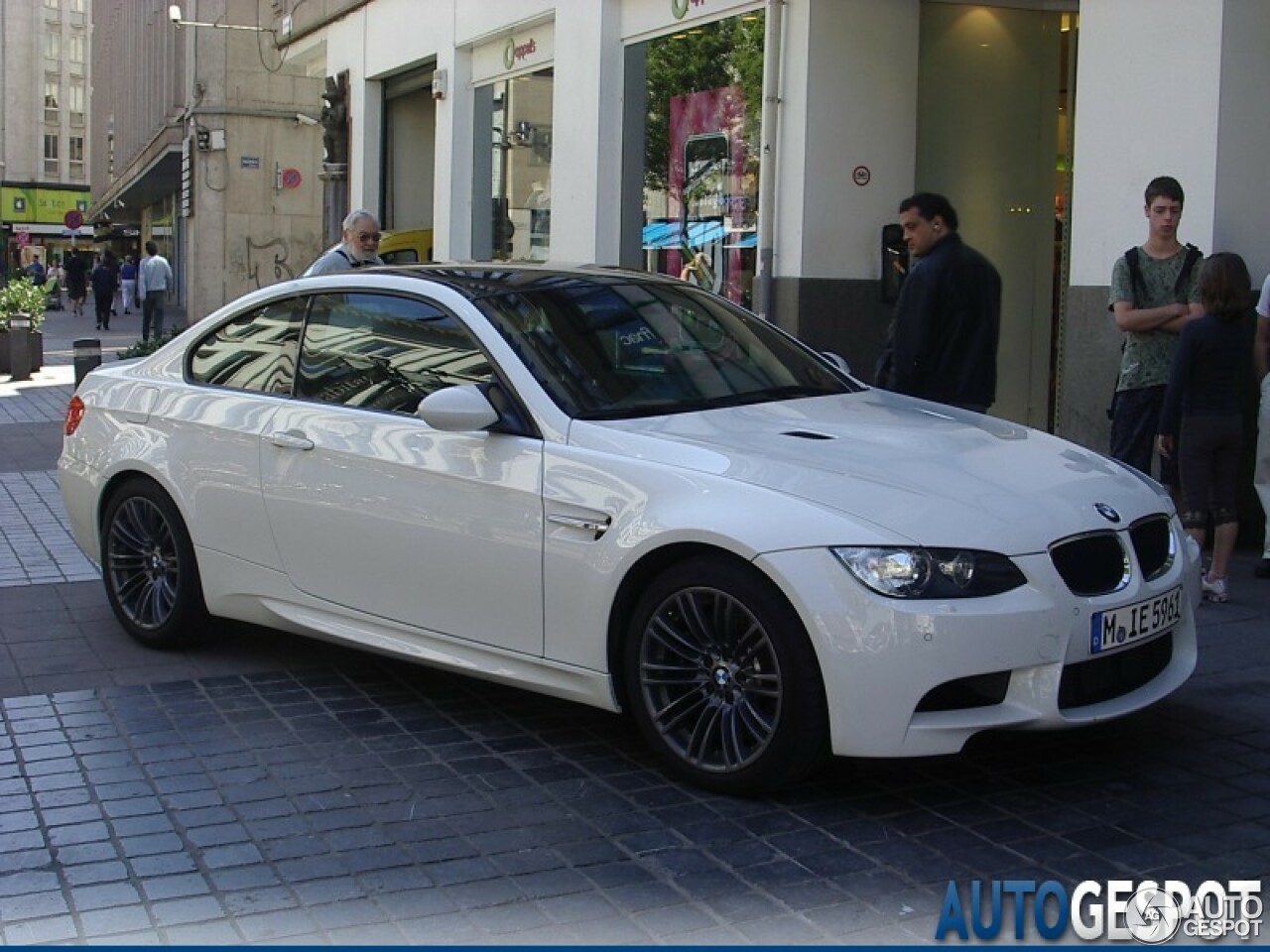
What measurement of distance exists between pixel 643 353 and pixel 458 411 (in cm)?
77

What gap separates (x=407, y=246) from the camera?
18.8 meters

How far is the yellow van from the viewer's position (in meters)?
18.5

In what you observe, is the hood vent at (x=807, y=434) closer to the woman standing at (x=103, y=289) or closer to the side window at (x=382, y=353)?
the side window at (x=382, y=353)

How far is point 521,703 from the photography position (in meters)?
6.03

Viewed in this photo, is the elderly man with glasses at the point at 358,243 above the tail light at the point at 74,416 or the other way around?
above

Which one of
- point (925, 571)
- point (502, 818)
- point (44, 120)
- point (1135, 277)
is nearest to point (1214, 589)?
point (1135, 277)

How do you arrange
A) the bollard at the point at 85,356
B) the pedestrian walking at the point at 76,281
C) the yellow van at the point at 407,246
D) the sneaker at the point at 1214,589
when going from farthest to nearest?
1. the pedestrian walking at the point at 76,281
2. the yellow van at the point at 407,246
3. the bollard at the point at 85,356
4. the sneaker at the point at 1214,589

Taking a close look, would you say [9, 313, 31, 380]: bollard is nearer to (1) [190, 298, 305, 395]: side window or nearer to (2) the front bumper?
(1) [190, 298, 305, 395]: side window

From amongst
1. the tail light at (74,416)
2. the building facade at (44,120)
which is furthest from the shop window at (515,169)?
the building facade at (44,120)

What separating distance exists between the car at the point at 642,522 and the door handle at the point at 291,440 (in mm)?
10

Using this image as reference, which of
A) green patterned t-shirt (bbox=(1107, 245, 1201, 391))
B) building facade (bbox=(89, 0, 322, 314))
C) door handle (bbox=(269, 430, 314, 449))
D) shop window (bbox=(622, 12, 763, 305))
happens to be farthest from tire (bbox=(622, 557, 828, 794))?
building facade (bbox=(89, 0, 322, 314))

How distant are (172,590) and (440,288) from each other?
71.0 inches

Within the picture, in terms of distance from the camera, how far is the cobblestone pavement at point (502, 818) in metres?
4.09

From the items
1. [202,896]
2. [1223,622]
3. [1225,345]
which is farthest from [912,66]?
[202,896]
